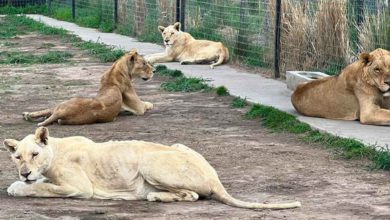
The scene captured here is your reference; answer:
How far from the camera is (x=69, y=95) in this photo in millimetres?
13547

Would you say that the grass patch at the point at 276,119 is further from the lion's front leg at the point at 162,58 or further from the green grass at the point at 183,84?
the lion's front leg at the point at 162,58

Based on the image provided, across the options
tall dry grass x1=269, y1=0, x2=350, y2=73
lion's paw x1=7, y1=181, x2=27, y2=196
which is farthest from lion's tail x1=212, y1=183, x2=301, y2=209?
tall dry grass x1=269, y1=0, x2=350, y2=73

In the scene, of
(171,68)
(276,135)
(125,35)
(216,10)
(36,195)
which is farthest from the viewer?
(125,35)

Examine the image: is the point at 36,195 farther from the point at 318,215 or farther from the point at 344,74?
the point at 344,74

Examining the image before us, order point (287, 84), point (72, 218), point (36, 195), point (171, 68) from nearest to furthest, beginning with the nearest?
1. point (72, 218)
2. point (36, 195)
3. point (287, 84)
4. point (171, 68)

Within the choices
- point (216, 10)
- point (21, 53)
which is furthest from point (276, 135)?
point (21, 53)

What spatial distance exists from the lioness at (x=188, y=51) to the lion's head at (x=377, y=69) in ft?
18.5

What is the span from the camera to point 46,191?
24.4 ft

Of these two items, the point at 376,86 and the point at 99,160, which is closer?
the point at 99,160

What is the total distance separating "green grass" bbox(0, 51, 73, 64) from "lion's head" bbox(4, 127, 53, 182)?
10406 mm

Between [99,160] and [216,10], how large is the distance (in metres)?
11.4

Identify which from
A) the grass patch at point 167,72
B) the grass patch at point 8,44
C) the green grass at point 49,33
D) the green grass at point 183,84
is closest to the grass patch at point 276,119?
the green grass at point 183,84

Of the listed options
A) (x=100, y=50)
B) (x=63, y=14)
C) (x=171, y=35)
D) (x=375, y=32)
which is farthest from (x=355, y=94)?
(x=63, y=14)

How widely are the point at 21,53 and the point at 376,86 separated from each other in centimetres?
988
